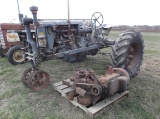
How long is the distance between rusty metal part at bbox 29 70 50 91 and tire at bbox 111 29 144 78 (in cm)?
156

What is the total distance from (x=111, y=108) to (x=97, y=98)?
0.36 m

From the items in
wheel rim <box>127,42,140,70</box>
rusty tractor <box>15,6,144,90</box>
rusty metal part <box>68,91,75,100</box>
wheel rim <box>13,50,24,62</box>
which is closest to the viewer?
rusty metal part <box>68,91,75,100</box>

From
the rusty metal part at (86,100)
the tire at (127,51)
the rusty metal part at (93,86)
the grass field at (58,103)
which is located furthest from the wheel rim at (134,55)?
the rusty metal part at (86,100)

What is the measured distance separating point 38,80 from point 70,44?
59.1 inches

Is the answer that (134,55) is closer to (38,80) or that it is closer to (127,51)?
(127,51)

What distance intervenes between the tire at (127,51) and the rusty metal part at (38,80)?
156 centimetres

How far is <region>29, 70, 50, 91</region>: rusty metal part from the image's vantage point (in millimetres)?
3430

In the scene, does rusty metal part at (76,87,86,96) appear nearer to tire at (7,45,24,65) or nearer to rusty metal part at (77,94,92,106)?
rusty metal part at (77,94,92,106)

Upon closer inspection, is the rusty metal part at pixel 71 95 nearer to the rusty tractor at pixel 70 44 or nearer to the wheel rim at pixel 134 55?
the rusty tractor at pixel 70 44

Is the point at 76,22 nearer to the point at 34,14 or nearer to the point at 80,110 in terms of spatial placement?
the point at 34,14

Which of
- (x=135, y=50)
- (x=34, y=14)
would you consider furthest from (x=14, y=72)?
(x=135, y=50)

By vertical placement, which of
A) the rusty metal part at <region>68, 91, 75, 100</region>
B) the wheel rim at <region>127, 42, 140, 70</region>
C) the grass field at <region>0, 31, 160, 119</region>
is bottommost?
the grass field at <region>0, 31, 160, 119</region>

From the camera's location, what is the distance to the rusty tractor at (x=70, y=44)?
3.67 meters

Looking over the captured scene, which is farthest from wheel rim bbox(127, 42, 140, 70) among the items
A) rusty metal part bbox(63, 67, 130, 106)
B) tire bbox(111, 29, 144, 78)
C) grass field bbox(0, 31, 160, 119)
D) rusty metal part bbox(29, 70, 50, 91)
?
rusty metal part bbox(29, 70, 50, 91)
